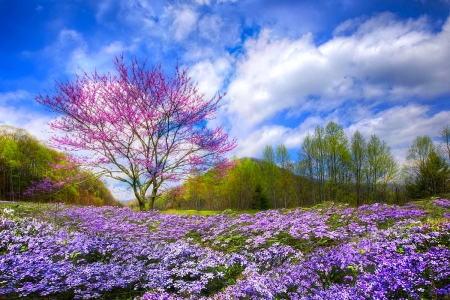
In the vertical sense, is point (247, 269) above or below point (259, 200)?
above

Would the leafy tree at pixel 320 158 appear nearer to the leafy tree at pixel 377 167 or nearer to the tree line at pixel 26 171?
the leafy tree at pixel 377 167

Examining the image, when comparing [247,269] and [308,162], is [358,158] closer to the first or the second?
[308,162]

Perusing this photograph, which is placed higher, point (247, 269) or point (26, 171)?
point (26, 171)

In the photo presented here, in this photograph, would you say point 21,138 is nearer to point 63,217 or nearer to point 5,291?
point 63,217

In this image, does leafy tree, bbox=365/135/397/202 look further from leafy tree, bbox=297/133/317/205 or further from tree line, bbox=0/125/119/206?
tree line, bbox=0/125/119/206

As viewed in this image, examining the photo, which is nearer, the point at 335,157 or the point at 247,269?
the point at 247,269

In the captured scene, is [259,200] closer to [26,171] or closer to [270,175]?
[270,175]

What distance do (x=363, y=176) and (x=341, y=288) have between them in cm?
3204

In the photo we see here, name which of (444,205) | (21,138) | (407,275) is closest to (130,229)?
(407,275)

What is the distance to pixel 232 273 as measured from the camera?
397 cm

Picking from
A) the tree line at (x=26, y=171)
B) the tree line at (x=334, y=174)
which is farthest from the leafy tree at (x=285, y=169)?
the tree line at (x=26, y=171)

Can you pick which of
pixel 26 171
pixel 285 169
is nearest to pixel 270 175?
pixel 285 169

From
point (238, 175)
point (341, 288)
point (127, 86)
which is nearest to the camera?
point (341, 288)

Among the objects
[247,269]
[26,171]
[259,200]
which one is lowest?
[259,200]
